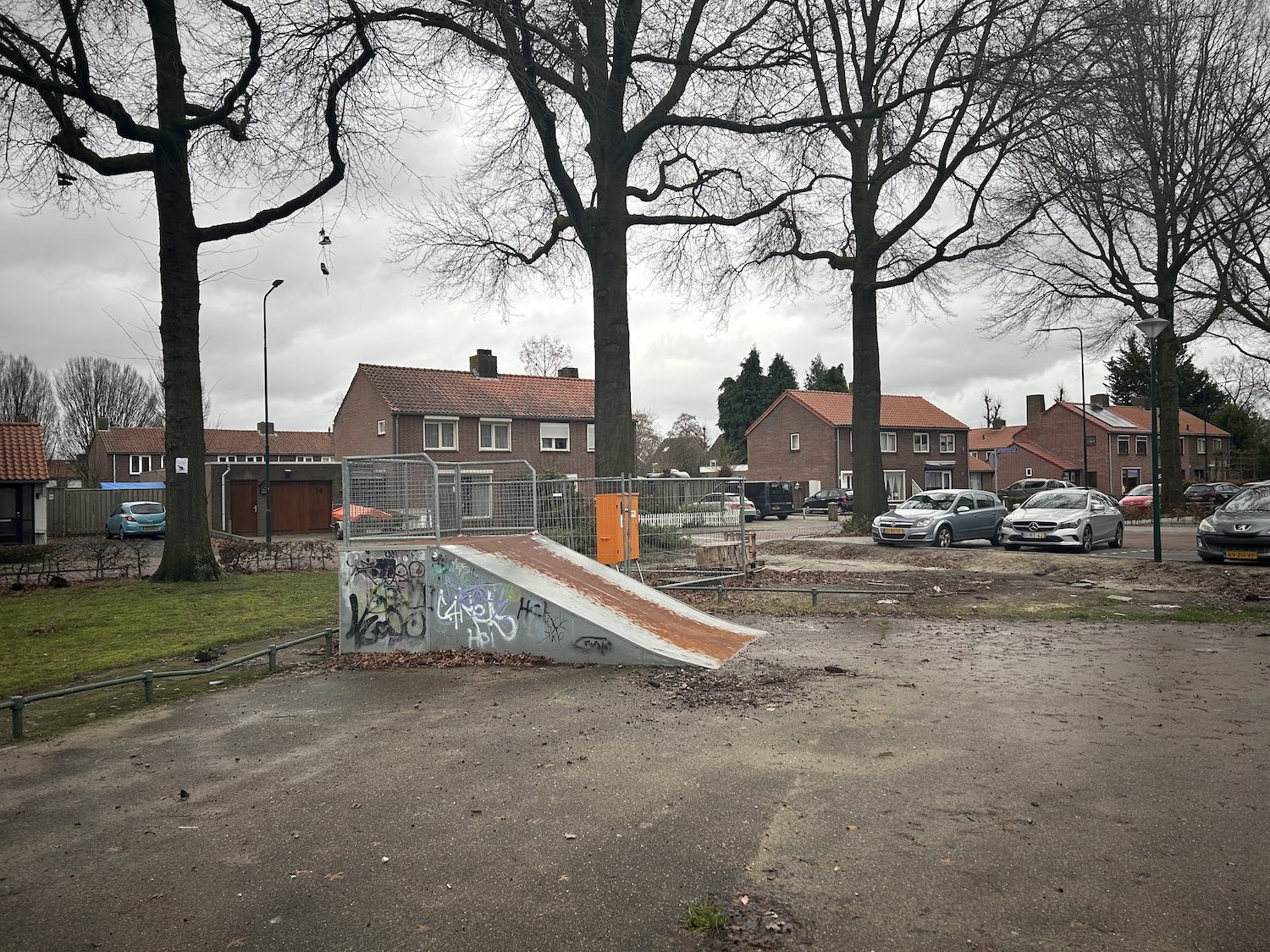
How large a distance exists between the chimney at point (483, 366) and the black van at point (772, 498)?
15244 mm

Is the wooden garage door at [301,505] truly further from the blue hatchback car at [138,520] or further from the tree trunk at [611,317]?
the tree trunk at [611,317]

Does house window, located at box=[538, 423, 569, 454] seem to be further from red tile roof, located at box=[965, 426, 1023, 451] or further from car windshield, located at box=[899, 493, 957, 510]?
red tile roof, located at box=[965, 426, 1023, 451]

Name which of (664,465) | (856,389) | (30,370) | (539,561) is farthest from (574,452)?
(30,370)

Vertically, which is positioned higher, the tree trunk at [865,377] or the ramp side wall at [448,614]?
the tree trunk at [865,377]

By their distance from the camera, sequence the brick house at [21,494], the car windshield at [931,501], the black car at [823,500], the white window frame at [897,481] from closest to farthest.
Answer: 1. the car windshield at [931,501]
2. the brick house at [21,494]
3. the black car at [823,500]
4. the white window frame at [897,481]

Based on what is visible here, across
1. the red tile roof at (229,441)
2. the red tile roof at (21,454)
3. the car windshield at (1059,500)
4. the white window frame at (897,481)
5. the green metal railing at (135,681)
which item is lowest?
the green metal railing at (135,681)

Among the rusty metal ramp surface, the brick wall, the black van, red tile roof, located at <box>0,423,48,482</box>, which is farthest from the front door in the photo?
the rusty metal ramp surface

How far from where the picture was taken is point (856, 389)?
85.1ft

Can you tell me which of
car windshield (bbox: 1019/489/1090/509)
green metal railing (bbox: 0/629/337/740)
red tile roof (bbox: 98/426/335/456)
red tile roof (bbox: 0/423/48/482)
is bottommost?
green metal railing (bbox: 0/629/337/740)

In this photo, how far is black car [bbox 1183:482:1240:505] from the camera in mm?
37875

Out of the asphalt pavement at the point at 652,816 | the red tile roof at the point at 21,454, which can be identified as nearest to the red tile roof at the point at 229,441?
the red tile roof at the point at 21,454

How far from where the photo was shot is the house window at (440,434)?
143 ft

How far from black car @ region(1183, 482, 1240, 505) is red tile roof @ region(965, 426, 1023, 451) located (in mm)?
34306

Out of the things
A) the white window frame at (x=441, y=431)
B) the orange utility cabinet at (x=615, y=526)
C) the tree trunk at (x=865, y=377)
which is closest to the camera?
the orange utility cabinet at (x=615, y=526)
